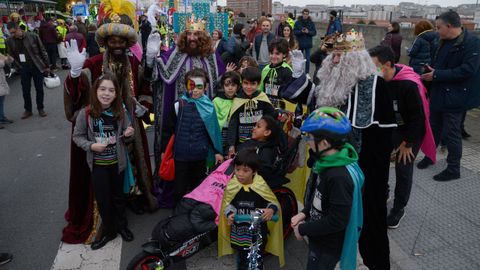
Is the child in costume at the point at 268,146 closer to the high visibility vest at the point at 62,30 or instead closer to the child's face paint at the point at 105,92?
the child's face paint at the point at 105,92

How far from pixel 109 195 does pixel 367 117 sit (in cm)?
233

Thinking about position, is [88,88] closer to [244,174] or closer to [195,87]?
[195,87]

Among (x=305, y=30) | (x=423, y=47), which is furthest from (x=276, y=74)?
(x=305, y=30)

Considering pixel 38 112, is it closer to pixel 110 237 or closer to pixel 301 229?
pixel 110 237

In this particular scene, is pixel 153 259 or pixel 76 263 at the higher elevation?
pixel 153 259

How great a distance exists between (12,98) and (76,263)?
25.6 feet

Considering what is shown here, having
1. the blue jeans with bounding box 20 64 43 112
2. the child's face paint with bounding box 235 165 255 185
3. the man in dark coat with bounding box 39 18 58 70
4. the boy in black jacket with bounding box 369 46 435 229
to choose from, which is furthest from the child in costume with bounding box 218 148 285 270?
the man in dark coat with bounding box 39 18 58 70

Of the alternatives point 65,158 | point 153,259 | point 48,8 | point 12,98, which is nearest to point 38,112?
point 12,98

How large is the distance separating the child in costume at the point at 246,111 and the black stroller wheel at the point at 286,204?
70 centimetres

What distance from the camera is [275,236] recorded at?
3.16 metres

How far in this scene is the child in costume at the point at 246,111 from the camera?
152 inches

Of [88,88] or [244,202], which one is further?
[88,88]

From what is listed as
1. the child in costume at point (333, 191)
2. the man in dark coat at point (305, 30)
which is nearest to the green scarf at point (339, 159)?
the child in costume at point (333, 191)

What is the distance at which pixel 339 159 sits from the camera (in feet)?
7.19
